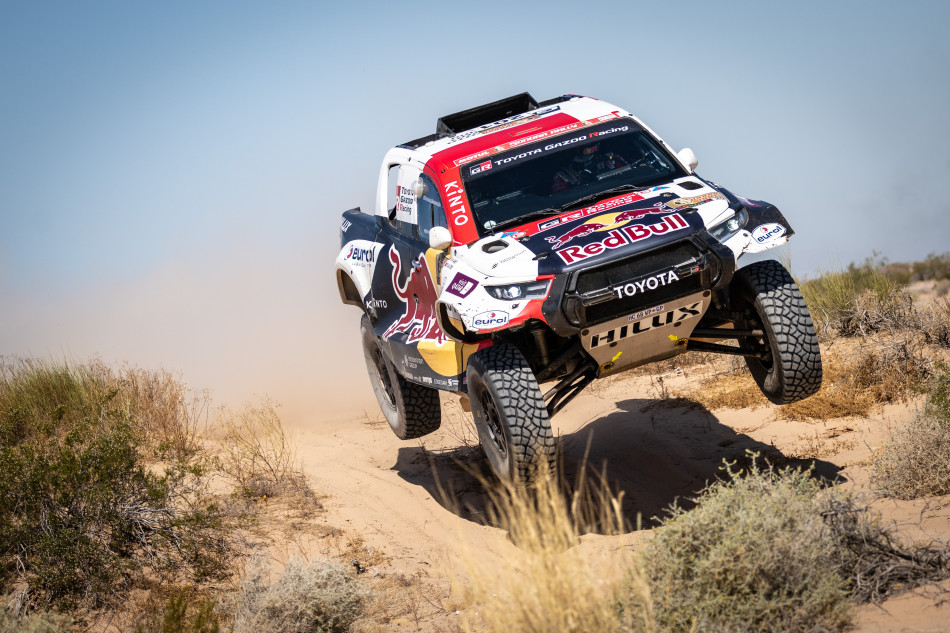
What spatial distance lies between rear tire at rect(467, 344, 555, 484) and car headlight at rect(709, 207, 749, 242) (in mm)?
1538

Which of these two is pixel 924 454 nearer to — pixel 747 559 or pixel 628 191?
pixel 747 559

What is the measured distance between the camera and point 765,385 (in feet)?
21.5

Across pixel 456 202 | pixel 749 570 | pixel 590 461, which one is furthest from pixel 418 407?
pixel 749 570

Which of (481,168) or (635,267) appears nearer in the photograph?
(635,267)

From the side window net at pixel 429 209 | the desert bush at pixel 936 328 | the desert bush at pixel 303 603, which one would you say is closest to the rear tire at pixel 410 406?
the side window net at pixel 429 209

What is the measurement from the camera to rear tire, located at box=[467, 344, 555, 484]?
5816mm

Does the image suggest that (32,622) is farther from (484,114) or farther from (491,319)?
(484,114)

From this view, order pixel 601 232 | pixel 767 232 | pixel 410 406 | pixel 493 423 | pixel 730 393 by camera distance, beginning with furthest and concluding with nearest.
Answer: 1. pixel 730 393
2. pixel 410 406
3. pixel 493 423
4. pixel 767 232
5. pixel 601 232

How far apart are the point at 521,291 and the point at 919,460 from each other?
2.68 metres

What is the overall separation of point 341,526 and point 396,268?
2.22 m

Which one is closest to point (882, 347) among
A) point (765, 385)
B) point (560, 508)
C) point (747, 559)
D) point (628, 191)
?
point (765, 385)

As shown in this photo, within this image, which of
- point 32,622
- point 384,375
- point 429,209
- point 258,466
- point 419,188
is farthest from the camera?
point 384,375

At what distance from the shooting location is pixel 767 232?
20.2 ft

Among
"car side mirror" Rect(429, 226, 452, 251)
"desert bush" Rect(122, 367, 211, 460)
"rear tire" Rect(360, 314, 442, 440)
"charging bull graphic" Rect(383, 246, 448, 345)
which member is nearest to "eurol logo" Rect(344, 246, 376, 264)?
"charging bull graphic" Rect(383, 246, 448, 345)
